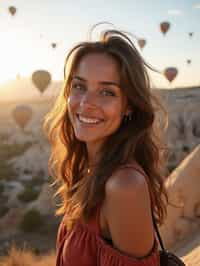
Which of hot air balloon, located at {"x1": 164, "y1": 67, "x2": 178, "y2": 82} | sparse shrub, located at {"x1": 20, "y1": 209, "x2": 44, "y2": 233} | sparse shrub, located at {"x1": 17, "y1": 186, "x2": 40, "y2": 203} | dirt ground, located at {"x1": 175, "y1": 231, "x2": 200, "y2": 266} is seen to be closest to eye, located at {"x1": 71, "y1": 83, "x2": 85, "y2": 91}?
dirt ground, located at {"x1": 175, "y1": 231, "x2": 200, "y2": 266}

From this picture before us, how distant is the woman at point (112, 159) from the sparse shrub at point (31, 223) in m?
14.2

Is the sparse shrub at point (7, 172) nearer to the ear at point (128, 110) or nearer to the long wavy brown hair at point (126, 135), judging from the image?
the long wavy brown hair at point (126, 135)

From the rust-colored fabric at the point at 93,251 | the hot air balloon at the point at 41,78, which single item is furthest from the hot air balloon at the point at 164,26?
the rust-colored fabric at the point at 93,251

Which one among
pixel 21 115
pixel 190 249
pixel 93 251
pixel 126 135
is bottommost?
pixel 21 115

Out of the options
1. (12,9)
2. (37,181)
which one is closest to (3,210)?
(37,181)

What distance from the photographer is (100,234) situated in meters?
1.90

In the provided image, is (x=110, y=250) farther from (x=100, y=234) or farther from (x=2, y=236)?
(x=2, y=236)

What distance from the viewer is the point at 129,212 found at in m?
1.74

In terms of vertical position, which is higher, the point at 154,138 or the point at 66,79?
the point at 66,79

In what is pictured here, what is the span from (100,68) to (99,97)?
13cm

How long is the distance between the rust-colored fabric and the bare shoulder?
0.10 feet

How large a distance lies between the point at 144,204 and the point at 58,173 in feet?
3.76

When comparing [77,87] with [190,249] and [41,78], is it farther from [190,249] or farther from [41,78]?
[41,78]

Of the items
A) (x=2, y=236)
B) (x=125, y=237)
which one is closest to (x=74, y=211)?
(x=125, y=237)
